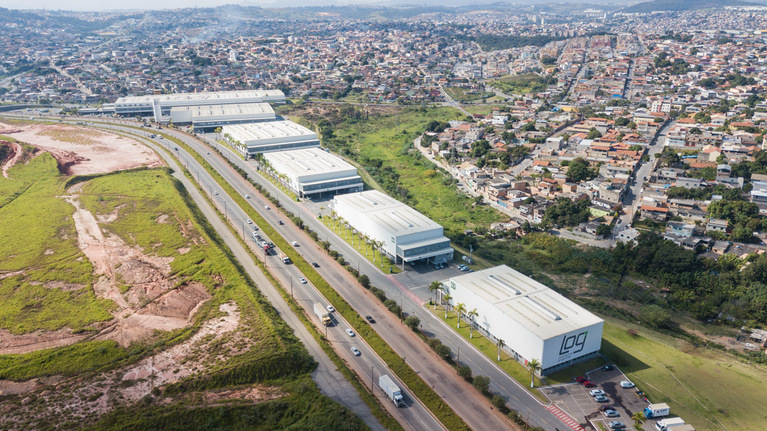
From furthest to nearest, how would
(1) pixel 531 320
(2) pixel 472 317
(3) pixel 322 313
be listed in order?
(3) pixel 322 313, (2) pixel 472 317, (1) pixel 531 320

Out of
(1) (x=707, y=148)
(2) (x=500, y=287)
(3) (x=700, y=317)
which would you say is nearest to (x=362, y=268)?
(2) (x=500, y=287)

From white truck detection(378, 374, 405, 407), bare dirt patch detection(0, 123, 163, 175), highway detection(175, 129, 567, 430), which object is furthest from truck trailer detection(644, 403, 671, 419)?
bare dirt patch detection(0, 123, 163, 175)

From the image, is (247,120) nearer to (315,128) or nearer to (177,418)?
(315,128)

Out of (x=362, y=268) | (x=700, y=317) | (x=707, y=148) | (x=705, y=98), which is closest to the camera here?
(x=700, y=317)

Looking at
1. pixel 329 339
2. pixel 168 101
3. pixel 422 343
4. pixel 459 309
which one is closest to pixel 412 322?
pixel 422 343

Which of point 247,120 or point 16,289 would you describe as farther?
point 247,120

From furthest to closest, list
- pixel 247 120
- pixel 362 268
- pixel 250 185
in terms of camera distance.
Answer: pixel 247 120 < pixel 250 185 < pixel 362 268

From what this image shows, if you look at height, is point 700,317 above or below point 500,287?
below

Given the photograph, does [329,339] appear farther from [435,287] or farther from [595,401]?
[595,401]
